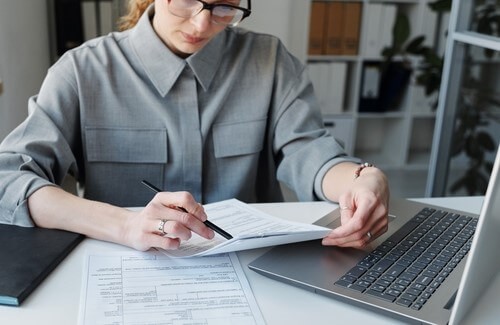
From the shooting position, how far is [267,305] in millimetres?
800

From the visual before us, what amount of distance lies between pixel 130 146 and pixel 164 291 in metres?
0.55

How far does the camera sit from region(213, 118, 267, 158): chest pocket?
1.34 m

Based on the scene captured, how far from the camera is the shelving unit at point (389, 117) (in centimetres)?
344

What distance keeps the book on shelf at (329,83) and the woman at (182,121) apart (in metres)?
1.96

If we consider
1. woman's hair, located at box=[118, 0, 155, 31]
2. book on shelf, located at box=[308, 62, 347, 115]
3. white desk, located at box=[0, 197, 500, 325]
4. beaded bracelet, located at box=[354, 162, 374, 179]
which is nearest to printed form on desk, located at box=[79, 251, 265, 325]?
white desk, located at box=[0, 197, 500, 325]

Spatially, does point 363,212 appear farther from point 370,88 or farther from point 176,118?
point 370,88

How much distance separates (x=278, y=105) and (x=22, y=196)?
643 millimetres

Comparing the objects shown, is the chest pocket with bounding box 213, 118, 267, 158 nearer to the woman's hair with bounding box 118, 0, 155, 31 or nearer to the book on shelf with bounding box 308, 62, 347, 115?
the woman's hair with bounding box 118, 0, 155, 31

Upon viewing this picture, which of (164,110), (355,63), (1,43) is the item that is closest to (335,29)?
(355,63)

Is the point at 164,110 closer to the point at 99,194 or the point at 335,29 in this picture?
the point at 99,194

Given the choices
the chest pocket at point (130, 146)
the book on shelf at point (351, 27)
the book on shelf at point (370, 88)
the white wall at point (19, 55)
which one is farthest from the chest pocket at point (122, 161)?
the book on shelf at point (370, 88)

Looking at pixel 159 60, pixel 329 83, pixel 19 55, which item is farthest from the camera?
pixel 329 83

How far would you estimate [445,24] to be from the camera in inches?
141

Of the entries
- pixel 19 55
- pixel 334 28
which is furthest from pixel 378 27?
pixel 19 55
